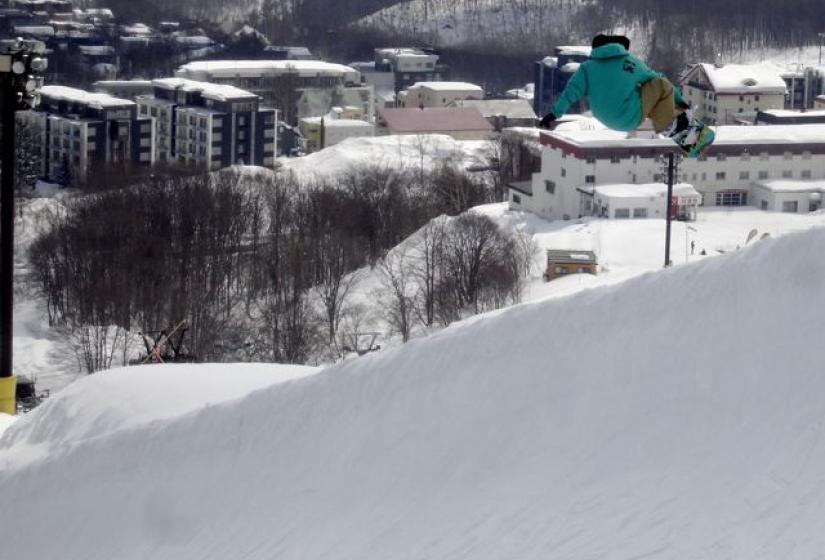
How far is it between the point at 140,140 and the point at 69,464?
Result: 2291 centimetres

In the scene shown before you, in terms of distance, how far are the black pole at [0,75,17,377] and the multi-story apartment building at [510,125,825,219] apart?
14.5 meters

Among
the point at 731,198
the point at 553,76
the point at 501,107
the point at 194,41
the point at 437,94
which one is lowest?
the point at 731,198

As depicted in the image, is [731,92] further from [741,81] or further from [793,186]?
[793,186]

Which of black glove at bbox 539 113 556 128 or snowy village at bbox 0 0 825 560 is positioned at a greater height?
black glove at bbox 539 113 556 128

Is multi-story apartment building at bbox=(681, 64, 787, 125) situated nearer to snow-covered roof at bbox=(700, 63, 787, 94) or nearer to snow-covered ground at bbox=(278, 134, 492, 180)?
snow-covered roof at bbox=(700, 63, 787, 94)

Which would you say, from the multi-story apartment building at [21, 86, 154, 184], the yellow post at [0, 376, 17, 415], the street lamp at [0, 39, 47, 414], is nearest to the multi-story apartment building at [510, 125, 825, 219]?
the multi-story apartment building at [21, 86, 154, 184]

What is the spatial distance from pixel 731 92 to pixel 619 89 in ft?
90.8

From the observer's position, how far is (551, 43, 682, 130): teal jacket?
14.1ft

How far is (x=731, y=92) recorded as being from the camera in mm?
31250

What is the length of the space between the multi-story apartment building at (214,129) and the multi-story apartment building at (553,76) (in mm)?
8028

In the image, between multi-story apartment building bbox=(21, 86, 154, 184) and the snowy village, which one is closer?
the snowy village

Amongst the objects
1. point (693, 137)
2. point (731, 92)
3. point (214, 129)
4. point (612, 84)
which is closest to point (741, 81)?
point (731, 92)

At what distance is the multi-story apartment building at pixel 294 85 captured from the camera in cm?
3547

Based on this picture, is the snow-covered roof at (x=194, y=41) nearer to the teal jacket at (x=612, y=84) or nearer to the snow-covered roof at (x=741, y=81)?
the snow-covered roof at (x=741, y=81)
